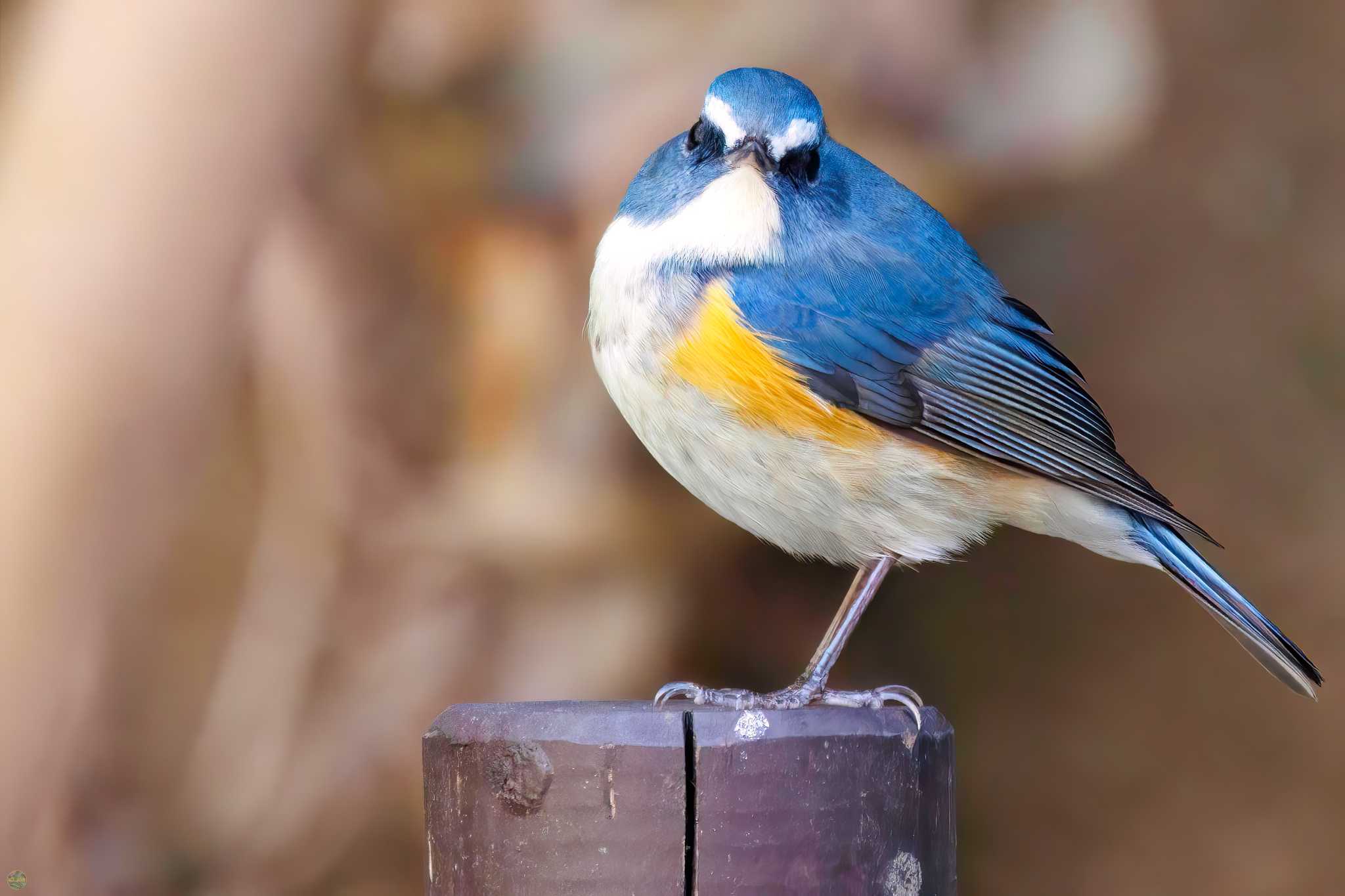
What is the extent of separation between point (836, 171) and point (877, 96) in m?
1.11

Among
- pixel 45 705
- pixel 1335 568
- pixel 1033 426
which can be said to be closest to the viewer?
pixel 1033 426

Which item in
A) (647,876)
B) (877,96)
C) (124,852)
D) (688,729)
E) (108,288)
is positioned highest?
(877,96)

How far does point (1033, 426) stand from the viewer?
3299 mm

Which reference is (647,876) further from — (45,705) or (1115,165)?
(1115,165)

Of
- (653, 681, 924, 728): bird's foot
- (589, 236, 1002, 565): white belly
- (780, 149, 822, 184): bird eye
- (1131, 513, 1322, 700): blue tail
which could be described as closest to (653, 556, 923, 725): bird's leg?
(653, 681, 924, 728): bird's foot

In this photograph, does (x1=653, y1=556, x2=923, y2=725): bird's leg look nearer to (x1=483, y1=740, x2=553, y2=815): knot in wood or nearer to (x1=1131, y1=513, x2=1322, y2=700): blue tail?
(x1=483, y1=740, x2=553, y2=815): knot in wood

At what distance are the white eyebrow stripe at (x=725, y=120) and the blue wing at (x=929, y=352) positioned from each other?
28 cm

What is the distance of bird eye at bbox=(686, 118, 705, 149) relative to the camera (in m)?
3.12

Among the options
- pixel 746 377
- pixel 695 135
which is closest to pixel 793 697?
pixel 746 377

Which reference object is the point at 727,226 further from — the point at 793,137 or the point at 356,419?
the point at 356,419

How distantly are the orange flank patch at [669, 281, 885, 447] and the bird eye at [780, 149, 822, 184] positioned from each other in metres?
0.31

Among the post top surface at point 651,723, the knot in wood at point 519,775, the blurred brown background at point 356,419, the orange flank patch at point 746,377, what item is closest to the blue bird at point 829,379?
the orange flank patch at point 746,377

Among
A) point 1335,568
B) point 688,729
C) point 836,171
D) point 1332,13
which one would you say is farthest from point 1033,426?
point 1332,13

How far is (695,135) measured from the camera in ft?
10.4
